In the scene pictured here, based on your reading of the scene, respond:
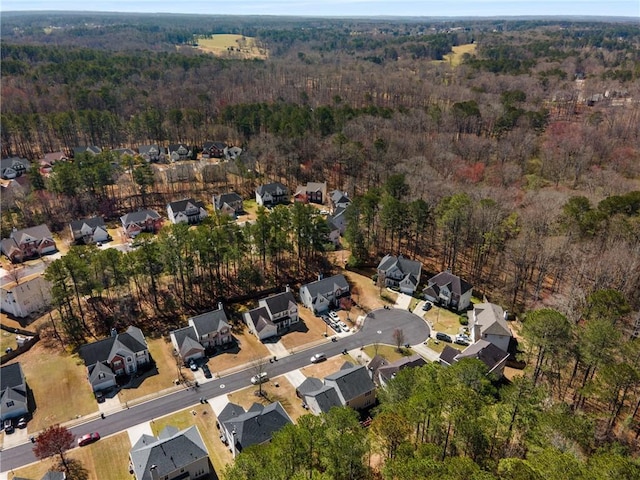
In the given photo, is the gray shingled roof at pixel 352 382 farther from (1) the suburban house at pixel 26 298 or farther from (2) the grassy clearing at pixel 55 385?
(1) the suburban house at pixel 26 298

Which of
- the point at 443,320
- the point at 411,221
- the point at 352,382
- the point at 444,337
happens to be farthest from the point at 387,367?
the point at 411,221

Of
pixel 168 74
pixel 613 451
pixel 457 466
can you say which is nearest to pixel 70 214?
pixel 457 466

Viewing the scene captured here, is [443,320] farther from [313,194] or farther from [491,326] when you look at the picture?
[313,194]

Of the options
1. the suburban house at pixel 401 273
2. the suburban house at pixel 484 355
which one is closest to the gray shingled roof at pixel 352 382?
Result: the suburban house at pixel 484 355

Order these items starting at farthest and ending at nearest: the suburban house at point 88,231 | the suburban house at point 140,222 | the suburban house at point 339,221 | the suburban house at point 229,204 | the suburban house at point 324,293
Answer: the suburban house at point 229,204 → the suburban house at point 140,222 → the suburban house at point 339,221 → the suburban house at point 88,231 → the suburban house at point 324,293

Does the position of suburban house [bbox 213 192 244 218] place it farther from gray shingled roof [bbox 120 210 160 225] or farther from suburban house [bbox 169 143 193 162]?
suburban house [bbox 169 143 193 162]

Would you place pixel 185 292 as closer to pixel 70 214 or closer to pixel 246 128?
pixel 70 214
